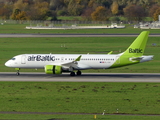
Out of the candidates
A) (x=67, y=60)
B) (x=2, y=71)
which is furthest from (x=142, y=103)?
(x=2, y=71)

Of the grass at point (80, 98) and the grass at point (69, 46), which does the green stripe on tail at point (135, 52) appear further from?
the grass at point (69, 46)

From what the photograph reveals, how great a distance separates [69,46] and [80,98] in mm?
59218

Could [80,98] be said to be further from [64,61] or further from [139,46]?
[139,46]

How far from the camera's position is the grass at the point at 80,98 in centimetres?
3808

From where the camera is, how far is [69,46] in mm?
102125

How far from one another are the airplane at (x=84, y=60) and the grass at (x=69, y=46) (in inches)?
488

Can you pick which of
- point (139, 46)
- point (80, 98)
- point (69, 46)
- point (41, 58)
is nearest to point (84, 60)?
point (41, 58)

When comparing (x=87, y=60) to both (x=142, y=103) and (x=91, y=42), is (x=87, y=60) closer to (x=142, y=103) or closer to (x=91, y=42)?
(x=142, y=103)

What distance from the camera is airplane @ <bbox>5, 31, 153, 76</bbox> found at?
5966 centimetres

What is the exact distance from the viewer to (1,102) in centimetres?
4138

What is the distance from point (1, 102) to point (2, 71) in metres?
25.2

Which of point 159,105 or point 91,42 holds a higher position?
point 91,42

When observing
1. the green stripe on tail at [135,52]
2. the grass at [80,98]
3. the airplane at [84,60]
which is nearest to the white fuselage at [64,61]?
the airplane at [84,60]

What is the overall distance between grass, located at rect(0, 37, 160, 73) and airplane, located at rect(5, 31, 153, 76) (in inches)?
488
